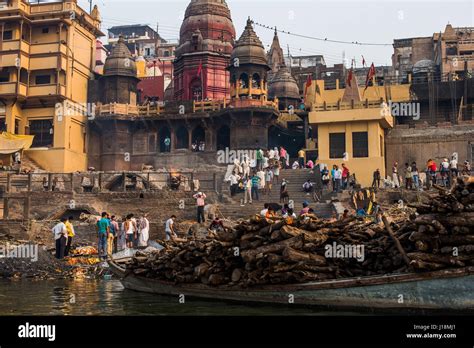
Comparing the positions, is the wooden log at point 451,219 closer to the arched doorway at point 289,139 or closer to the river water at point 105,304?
the river water at point 105,304

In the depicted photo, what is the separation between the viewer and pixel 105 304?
10.4 m

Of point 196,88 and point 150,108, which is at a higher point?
point 196,88

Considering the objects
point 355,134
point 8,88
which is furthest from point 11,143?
point 355,134

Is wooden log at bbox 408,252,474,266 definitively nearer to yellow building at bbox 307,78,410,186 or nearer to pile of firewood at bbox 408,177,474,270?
pile of firewood at bbox 408,177,474,270

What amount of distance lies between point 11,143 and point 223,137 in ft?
45.3

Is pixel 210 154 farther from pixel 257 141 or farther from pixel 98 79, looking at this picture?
pixel 98 79

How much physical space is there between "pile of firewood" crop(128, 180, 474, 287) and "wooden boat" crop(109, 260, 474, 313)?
16 cm

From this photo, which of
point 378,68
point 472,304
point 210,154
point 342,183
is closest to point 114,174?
point 210,154

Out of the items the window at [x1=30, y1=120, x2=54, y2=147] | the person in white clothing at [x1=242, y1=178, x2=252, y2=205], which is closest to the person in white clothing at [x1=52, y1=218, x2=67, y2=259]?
the person in white clothing at [x1=242, y1=178, x2=252, y2=205]

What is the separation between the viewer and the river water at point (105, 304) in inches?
366

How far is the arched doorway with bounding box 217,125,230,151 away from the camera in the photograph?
38191mm

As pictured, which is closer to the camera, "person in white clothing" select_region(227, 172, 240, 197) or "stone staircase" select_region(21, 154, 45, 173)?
"person in white clothing" select_region(227, 172, 240, 197)

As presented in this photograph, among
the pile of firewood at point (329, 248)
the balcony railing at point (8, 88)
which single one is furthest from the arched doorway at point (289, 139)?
the pile of firewood at point (329, 248)

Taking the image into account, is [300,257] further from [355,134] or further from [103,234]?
[355,134]
